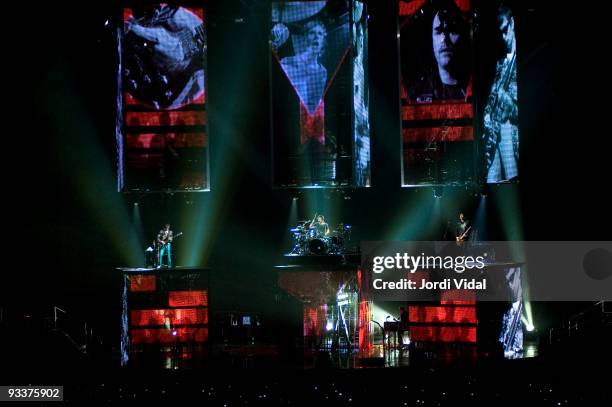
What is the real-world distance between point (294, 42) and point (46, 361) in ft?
25.0

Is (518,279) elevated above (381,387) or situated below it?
above

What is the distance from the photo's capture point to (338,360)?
46.4 ft

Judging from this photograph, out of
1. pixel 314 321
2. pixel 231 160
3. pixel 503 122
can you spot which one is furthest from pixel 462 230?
pixel 231 160

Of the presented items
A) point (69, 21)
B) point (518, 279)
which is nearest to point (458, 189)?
point (518, 279)

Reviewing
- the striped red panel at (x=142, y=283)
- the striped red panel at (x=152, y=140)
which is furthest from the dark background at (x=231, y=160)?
the striped red panel at (x=142, y=283)

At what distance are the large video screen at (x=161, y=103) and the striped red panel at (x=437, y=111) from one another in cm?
408

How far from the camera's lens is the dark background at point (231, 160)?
16828 millimetres

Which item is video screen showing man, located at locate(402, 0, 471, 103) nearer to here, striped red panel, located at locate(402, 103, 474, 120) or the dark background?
striped red panel, located at locate(402, 103, 474, 120)

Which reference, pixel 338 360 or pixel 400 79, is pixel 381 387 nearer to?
pixel 338 360

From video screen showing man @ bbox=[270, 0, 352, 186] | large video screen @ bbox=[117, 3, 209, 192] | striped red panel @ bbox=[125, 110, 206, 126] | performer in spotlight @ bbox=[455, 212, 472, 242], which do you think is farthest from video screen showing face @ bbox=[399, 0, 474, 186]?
striped red panel @ bbox=[125, 110, 206, 126]

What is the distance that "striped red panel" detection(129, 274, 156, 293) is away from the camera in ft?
51.0

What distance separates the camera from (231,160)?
17.4 m

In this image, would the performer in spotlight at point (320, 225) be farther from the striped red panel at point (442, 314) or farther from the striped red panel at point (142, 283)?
the striped red panel at point (142, 283)

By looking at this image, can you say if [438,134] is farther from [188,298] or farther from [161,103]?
[188,298]
